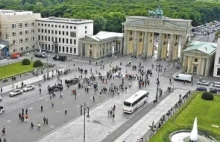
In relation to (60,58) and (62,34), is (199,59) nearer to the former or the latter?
(60,58)

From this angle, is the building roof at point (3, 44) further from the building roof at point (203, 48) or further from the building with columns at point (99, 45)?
the building roof at point (203, 48)

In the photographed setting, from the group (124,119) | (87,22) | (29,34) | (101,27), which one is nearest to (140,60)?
(87,22)

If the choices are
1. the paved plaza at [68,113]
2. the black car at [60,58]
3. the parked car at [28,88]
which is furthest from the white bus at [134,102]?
the black car at [60,58]

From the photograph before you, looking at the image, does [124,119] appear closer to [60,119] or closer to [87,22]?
[60,119]

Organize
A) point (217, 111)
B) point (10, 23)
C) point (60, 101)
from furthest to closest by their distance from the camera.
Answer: point (10, 23) → point (60, 101) → point (217, 111)

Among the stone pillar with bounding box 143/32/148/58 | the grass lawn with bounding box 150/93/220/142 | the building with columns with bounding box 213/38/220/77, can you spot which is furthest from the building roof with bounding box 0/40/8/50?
the building with columns with bounding box 213/38/220/77

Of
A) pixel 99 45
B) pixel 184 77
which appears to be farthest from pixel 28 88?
pixel 184 77

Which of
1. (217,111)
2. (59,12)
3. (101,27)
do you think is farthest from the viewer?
(59,12)
